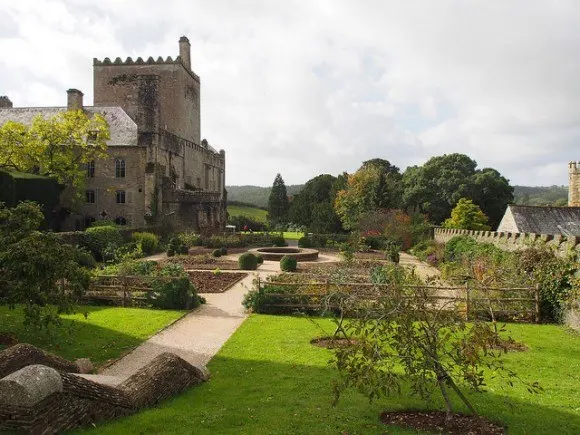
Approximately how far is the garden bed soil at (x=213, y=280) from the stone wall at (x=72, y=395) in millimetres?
12308

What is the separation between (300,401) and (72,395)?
11.6 feet

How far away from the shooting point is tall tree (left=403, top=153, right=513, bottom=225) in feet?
197

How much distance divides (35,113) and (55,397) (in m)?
42.8

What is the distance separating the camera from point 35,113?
44.4 meters

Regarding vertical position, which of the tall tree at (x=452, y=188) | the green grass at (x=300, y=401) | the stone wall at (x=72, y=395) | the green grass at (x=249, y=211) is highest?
the tall tree at (x=452, y=188)

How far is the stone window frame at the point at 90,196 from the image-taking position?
138ft

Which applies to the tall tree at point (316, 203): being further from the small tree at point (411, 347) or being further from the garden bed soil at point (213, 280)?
the small tree at point (411, 347)

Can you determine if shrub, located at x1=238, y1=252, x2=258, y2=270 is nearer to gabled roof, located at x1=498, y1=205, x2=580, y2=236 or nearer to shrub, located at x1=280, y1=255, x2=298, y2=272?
shrub, located at x1=280, y1=255, x2=298, y2=272

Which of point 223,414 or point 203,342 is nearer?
point 223,414

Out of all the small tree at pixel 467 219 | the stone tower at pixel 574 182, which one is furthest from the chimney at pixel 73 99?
the stone tower at pixel 574 182

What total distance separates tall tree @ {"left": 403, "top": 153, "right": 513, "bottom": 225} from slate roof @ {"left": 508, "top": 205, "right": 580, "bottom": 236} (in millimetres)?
21674

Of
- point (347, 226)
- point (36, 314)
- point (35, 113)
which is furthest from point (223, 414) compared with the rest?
point (347, 226)

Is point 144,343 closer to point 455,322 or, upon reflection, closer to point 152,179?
point 455,322

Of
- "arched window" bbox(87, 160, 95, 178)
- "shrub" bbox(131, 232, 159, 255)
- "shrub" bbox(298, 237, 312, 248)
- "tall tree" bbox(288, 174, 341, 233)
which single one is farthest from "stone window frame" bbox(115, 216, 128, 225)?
"tall tree" bbox(288, 174, 341, 233)
